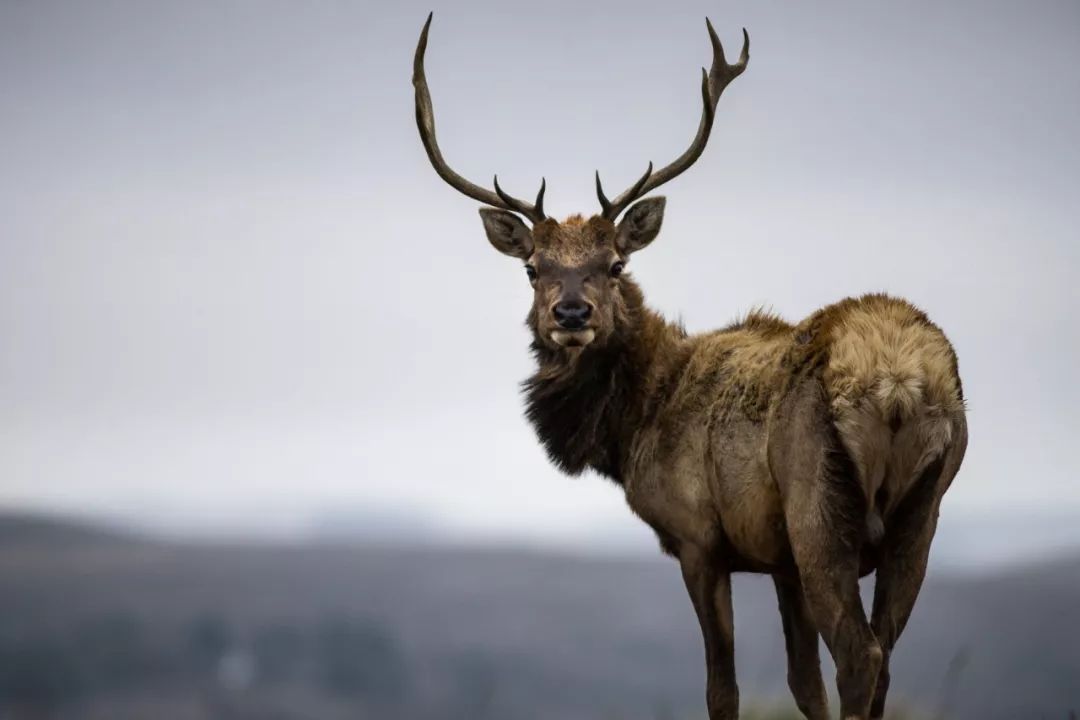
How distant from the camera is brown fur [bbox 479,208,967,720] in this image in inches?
413

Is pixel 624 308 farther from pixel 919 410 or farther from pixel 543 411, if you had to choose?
pixel 919 410

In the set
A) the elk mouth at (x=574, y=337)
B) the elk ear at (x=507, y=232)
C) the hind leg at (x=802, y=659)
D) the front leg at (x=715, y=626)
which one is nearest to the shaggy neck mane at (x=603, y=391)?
the elk mouth at (x=574, y=337)

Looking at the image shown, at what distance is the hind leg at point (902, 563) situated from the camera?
35.2 feet

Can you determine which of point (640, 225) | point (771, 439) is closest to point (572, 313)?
point (640, 225)

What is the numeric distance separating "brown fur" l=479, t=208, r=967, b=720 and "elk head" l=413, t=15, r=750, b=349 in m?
0.02

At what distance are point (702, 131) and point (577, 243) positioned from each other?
1.57 meters

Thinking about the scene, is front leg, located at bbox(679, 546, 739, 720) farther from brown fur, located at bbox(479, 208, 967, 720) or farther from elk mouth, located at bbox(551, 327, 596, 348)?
elk mouth, located at bbox(551, 327, 596, 348)

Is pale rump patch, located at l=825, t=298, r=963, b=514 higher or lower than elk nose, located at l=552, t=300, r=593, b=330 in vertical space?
lower

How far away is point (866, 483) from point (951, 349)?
1.02 metres

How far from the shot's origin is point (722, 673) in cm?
1178

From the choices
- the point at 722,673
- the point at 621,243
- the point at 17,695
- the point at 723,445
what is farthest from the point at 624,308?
the point at 17,695

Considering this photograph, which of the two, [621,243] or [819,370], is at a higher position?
[621,243]

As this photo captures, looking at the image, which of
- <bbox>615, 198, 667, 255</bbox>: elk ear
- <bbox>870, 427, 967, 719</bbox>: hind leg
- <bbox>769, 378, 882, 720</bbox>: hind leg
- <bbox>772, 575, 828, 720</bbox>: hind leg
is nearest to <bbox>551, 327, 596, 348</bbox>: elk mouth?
<bbox>615, 198, 667, 255</bbox>: elk ear

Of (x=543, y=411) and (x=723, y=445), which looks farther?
(x=543, y=411)
